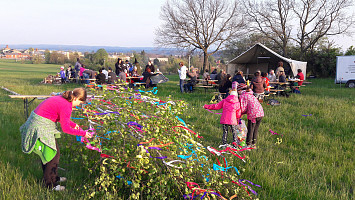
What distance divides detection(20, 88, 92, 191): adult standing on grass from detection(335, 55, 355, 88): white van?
23.7 m

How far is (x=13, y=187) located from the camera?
3877mm

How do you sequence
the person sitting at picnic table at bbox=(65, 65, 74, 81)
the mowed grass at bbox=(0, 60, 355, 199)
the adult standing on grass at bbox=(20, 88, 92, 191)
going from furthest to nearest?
the person sitting at picnic table at bbox=(65, 65, 74, 81) < the mowed grass at bbox=(0, 60, 355, 199) < the adult standing on grass at bbox=(20, 88, 92, 191)

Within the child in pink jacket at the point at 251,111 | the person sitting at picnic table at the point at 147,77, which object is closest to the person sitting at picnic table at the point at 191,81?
the person sitting at picnic table at the point at 147,77

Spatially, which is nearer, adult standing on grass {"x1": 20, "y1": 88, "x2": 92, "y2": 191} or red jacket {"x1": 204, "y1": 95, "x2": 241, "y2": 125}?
adult standing on grass {"x1": 20, "y1": 88, "x2": 92, "y2": 191}

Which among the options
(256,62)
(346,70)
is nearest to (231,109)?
(256,62)

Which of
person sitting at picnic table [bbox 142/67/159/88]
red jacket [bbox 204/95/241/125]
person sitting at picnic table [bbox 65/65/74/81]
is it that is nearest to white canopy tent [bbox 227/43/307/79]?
person sitting at picnic table [bbox 142/67/159/88]

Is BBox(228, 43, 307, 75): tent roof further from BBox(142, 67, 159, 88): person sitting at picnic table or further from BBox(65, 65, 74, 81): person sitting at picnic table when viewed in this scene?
BBox(65, 65, 74, 81): person sitting at picnic table

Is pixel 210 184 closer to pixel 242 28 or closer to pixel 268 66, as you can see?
pixel 268 66

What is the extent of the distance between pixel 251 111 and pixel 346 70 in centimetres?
2087

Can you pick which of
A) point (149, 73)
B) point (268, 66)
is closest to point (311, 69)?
point (268, 66)

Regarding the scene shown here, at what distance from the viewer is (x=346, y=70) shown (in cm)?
2283

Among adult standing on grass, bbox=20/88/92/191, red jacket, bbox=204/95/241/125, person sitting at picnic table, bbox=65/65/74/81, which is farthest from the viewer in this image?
person sitting at picnic table, bbox=65/65/74/81

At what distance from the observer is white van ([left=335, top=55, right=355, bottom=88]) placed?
22195 mm

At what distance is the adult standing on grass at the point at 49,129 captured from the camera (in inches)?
152
